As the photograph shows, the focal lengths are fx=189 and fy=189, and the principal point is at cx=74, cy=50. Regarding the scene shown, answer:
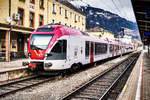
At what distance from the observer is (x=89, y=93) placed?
27.5ft

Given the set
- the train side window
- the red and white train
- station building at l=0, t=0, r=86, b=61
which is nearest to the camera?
the red and white train

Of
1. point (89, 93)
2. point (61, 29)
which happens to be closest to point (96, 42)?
point (61, 29)

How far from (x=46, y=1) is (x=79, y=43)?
46.7 ft

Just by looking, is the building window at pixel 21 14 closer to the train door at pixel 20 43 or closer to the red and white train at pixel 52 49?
the train door at pixel 20 43

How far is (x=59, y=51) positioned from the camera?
36.5ft

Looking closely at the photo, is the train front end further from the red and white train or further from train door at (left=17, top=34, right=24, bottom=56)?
train door at (left=17, top=34, right=24, bottom=56)

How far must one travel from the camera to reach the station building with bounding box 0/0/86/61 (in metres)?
18.5

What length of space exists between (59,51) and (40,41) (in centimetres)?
128

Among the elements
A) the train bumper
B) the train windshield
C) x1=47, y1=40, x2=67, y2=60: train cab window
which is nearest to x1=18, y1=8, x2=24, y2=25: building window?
the train windshield

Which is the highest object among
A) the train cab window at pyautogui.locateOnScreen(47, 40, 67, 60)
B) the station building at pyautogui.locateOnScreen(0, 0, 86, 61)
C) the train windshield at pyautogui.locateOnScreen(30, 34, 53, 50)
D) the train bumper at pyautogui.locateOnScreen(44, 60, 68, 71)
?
the station building at pyautogui.locateOnScreen(0, 0, 86, 61)

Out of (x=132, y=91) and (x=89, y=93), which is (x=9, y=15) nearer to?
(x=89, y=93)

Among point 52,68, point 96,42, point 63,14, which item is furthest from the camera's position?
point 63,14

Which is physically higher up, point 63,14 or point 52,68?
point 63,14

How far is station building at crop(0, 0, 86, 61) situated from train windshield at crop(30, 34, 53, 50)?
5486mm
